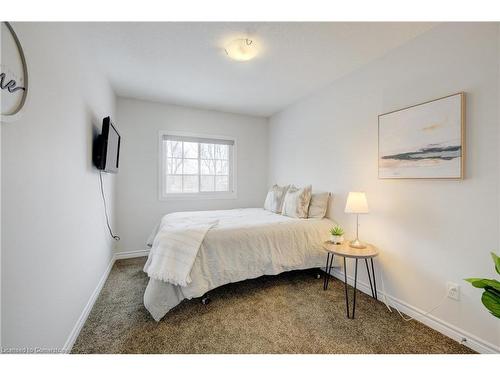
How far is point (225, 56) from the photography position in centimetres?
224

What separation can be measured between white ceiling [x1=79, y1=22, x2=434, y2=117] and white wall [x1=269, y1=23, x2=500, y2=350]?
10.8 inches

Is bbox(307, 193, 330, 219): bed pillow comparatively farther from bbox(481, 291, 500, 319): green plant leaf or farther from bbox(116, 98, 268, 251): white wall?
bbox(116, 98, 268, 251): white wall

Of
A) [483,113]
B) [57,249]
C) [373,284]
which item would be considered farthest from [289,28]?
[373,284]

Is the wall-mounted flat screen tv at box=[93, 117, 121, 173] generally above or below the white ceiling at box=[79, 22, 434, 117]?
below

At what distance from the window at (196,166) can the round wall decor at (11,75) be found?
2.63 meters

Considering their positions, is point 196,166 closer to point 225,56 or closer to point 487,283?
point 225,56

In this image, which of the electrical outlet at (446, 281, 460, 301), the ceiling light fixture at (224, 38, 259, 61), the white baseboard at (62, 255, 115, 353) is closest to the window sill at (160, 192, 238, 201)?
the white baseboard at (62, 255, 115, 353)

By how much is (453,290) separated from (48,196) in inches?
116

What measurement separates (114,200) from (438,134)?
398cm

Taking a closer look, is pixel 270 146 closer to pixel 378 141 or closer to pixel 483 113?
pixel 378 141

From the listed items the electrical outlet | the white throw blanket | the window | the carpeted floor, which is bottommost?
the carpeted floor

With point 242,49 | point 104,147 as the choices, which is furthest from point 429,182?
point 104,147

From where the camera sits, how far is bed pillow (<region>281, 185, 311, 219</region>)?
9.36 ft

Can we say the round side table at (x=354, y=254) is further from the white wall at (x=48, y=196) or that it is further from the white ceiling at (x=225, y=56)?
the white wall at (x=48, y=196)
